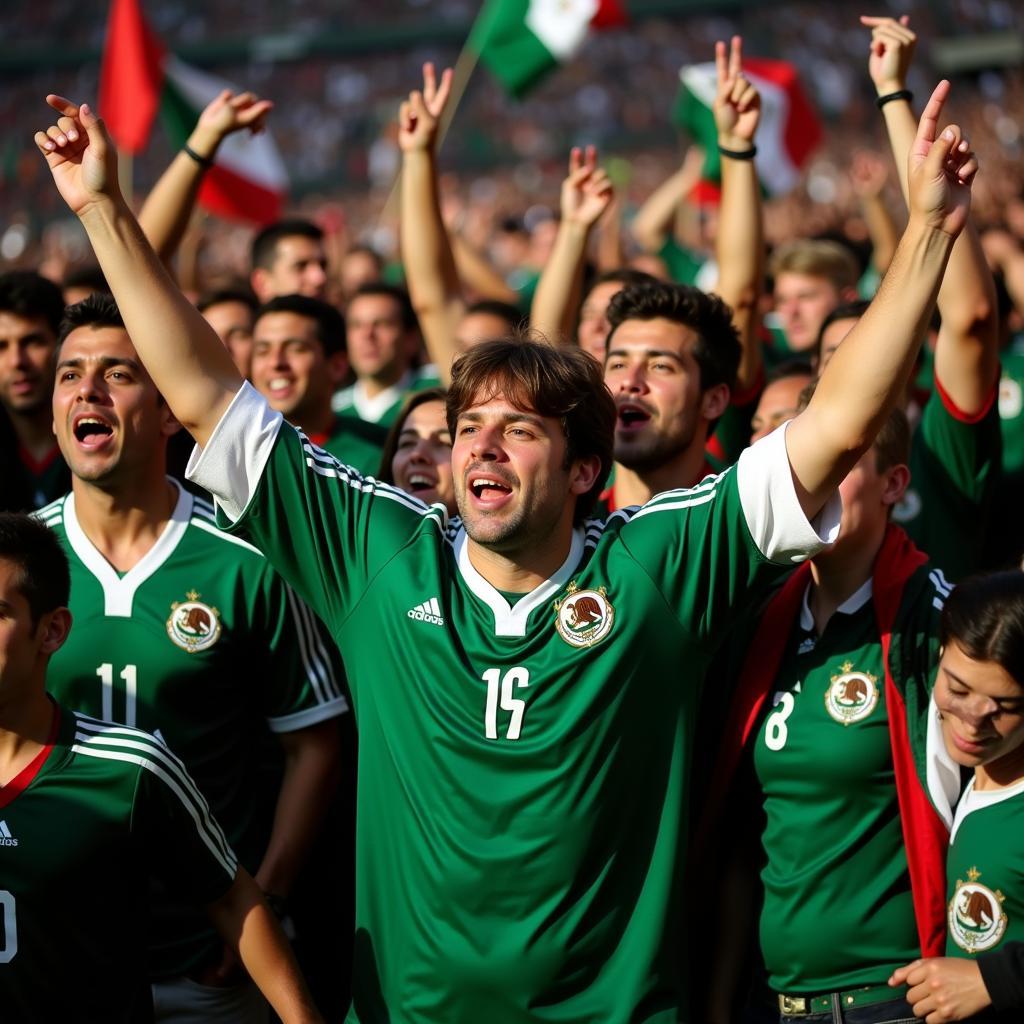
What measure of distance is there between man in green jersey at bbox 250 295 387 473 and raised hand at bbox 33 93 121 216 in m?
2.27

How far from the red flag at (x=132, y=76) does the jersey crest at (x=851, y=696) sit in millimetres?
7131

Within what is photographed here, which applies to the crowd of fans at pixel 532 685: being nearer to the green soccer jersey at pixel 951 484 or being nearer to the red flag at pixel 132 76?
the green soccer jersey at pixel 951 484

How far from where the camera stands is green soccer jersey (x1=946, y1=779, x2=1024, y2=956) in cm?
336

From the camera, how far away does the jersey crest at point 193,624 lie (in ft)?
13.1

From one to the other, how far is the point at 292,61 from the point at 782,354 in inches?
1333

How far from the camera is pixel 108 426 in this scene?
410 cm

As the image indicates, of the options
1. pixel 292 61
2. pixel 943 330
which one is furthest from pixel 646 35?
pixel 943 330

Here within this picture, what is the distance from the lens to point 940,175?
3289 mm

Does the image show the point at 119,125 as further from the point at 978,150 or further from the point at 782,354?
the point at 978,150

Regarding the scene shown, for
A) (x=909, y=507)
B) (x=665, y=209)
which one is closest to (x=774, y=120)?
(x=665, y=209)

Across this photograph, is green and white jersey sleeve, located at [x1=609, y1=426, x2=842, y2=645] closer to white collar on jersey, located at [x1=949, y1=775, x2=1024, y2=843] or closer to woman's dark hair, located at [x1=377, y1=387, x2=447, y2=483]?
white collar on jersey, located at [x1=949, y1=775, x2=1024, y2=843]

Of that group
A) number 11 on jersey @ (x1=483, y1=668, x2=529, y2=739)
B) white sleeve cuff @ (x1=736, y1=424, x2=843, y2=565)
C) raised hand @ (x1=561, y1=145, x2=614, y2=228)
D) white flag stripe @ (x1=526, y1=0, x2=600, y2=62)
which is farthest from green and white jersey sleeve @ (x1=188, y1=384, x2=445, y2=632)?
white flag stripe @ (x1=526, y1=0, x2=600, y2=62)

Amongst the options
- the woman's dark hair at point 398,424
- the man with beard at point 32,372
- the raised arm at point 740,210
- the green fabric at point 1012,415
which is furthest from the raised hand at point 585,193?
the man with beard at point 32,372

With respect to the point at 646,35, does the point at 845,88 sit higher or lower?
lower
